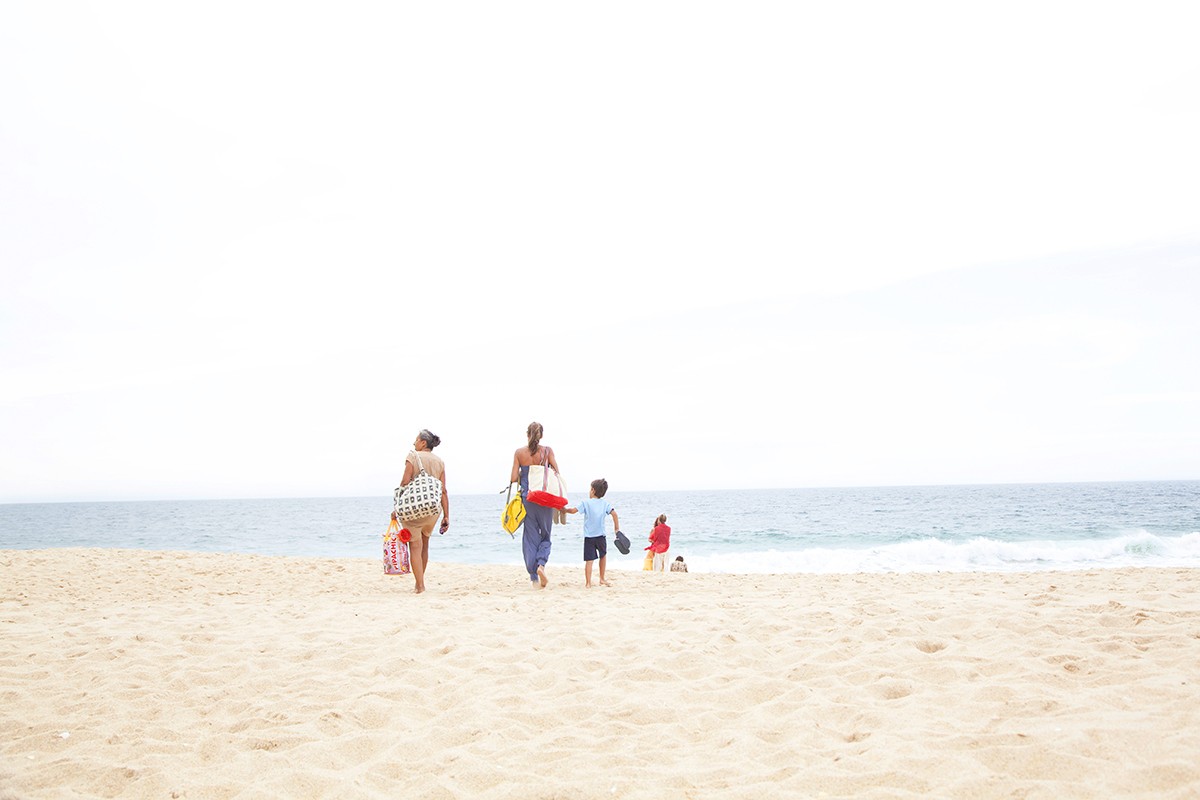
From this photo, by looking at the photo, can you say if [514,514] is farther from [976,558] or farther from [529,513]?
[976,558]

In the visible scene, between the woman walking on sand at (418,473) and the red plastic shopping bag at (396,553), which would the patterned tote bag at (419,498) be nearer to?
the woman walking on sand at (418,473)

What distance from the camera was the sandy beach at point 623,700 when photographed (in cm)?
343

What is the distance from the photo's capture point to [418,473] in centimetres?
895

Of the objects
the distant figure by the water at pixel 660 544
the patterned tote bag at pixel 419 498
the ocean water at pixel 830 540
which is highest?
the patterned tote bag at pixel 419 498

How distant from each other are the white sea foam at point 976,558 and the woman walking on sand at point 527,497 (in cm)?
1074

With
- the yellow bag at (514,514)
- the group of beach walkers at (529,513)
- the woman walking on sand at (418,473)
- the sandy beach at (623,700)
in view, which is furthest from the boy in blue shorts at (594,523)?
the sandy beach at (623,700)

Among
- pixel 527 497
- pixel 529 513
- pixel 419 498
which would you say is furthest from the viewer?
pixel 529 513

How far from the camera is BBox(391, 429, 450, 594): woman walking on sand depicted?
8.93 m

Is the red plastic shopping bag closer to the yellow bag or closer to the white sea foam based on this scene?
the yellow bag

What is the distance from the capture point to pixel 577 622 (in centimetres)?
673

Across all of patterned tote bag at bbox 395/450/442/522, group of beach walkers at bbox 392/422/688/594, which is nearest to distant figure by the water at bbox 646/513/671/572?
group of beach walkers at bbox 392/422/688/594

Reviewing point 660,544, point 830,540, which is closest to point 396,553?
point 660,544

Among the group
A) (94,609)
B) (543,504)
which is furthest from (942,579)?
(94,609)

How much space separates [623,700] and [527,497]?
498 cm
